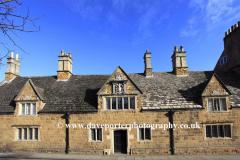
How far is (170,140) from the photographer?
42.4 feet

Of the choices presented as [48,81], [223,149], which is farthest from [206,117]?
[48,81]

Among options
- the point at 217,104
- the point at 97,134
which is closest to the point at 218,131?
the point at 217,104

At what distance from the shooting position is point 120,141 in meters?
13.3

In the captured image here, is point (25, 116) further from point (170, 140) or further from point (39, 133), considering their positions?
point (170, 140)

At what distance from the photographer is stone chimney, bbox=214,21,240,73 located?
58.8 feet

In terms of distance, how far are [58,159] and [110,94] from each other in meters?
6.71

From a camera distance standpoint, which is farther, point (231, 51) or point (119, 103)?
point (231, 51)

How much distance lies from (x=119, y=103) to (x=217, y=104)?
9.02 metres

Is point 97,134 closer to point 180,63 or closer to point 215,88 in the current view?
point 215,88

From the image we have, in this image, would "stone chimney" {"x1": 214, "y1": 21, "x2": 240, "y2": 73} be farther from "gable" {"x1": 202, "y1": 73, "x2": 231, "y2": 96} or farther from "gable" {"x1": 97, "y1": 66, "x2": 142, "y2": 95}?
"gable" {"x1": 97, "y1": 66, "x2": 142, "y2": 95}

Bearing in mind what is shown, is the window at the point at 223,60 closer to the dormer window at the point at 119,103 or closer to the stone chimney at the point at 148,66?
the stone chimney at the point at 148,66

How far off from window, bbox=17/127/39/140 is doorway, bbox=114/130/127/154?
748 cm

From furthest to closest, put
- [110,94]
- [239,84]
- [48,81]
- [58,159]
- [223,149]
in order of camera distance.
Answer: [48,81], [239,84], [110,94], [223,149], [58,159]

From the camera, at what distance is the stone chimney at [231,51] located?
706 inches
